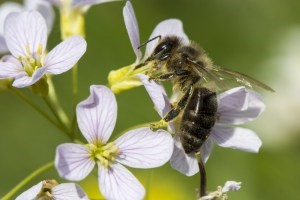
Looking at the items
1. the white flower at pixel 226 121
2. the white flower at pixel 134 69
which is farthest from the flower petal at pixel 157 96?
the white flower at pixel 134 69

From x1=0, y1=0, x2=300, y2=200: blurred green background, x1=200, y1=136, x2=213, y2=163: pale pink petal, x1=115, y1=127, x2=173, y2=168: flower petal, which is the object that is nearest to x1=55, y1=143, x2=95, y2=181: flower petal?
x1=115, y1=127, x2=173, y2=168: flower petal

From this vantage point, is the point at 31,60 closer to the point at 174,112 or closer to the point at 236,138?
the point at 174,112

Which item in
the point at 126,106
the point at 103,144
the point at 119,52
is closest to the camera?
the point at 103,144

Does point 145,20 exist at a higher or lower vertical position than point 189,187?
higher

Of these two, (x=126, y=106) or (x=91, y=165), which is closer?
(x=91, y=165)

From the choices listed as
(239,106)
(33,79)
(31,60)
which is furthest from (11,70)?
(239,106)

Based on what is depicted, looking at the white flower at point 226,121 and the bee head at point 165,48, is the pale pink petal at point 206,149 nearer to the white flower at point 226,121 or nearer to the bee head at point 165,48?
the white flower at point 226,121

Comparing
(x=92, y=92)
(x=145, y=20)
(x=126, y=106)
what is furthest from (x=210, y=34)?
(x=92, y=92)

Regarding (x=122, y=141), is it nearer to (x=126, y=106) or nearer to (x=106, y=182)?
(x=106, y=182)
